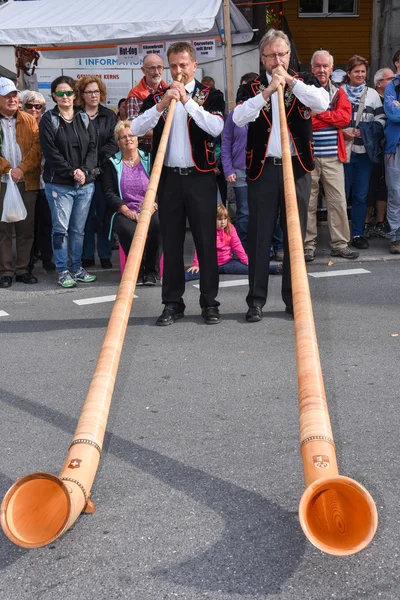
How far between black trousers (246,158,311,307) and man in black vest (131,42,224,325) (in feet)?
0.94

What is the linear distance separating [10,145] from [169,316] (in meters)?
2.90

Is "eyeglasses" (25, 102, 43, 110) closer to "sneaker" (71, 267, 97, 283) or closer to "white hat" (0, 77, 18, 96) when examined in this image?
"white hat" (0, 77, 18, 96)

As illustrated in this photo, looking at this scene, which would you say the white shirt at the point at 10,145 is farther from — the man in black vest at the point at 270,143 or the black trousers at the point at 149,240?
the man in black vest at the point at 270,143

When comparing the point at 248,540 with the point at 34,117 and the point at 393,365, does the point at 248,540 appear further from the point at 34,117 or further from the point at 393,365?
the point at 34,117

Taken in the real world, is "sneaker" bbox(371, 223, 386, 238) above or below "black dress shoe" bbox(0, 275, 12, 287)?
below

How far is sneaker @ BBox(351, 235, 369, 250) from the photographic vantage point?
9.09 metres

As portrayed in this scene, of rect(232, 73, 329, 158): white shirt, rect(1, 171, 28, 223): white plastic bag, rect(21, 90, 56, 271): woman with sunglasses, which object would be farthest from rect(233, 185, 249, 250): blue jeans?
rect(232, 73, 329, 158): white shirt

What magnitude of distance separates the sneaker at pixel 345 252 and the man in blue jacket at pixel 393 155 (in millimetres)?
451

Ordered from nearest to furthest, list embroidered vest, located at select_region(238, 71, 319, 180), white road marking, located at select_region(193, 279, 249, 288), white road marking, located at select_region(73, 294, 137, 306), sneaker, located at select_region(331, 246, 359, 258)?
1. embroidered vest, located at select_region(238, 71, 319, 180)
2. white road marking, located at select_region(73, 294, 137, 306)
3. white road marking, located at select_region(193, 279, 249, 288)
4. sneaker, located at select_region(331, 246, 359, 258)

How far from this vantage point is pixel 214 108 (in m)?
6.07

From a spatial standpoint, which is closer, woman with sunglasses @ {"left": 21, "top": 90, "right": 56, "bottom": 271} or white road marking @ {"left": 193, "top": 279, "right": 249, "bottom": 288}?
white road marking @ {"left": 193, "top": 279, "right": 249, "bottom": 288}

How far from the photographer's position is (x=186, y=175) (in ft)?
20.4

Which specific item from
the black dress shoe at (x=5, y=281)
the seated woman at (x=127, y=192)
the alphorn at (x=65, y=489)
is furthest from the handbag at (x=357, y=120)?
the alphorn at (x=65, y=489)

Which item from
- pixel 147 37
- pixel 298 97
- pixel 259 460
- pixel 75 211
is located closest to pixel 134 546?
pixel 259 460
